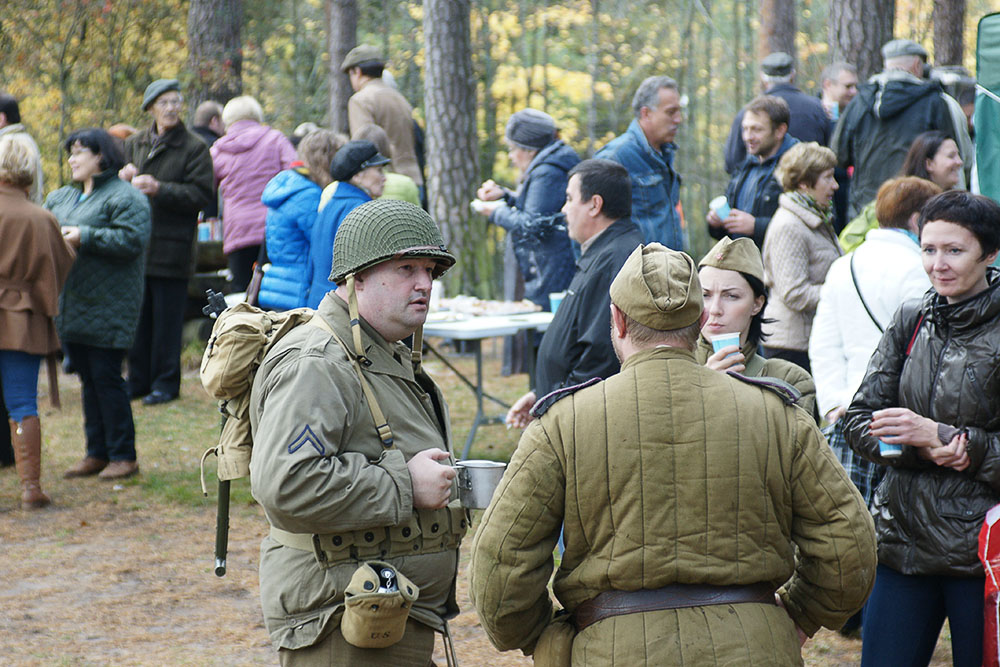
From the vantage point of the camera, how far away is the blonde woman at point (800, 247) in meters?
5.90

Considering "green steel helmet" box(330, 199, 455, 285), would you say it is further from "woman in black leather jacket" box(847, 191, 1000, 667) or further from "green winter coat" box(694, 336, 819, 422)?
"woman in black leather jacket" box(847, 191, 1000, 667)

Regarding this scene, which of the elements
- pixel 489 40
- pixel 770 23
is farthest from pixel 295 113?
pixel 770 23

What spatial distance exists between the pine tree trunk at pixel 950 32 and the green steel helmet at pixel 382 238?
11.2m

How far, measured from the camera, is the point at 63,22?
13.0 m

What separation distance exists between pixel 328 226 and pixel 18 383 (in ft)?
6.94

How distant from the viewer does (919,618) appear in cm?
352

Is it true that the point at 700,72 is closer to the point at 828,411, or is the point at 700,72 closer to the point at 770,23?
the point at 770,23

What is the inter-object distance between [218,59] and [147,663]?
9858mm

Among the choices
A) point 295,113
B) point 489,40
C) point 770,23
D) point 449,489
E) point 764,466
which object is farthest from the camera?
point 295,113

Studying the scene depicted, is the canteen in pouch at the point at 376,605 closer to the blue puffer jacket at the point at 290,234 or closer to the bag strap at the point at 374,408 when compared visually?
the bag strap at the point at 374,408

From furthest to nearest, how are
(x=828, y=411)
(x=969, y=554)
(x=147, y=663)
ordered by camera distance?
(x=147, y=663) < (x=828, y=411) < (x=969, y=554)

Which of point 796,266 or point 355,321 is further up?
point 355,321

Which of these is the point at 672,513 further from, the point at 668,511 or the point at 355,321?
the point at 355,321

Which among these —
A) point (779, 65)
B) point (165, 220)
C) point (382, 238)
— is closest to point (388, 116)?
point (165, 220)
